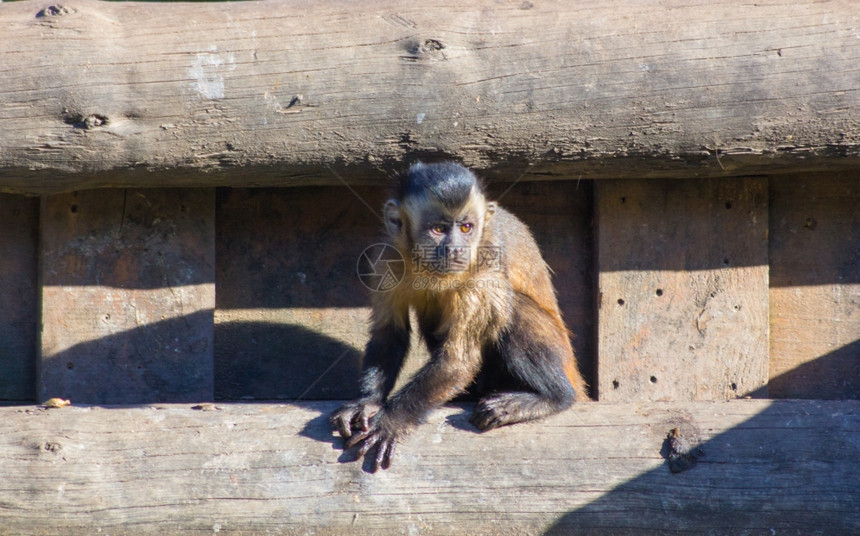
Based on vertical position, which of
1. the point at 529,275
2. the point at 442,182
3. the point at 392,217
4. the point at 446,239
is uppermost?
the point at 442,182

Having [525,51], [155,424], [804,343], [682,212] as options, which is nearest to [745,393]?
[804,343]

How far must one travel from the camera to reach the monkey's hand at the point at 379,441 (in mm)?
4086

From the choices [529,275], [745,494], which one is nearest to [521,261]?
[529,275]

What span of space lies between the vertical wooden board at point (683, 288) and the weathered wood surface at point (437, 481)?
4.10 feet

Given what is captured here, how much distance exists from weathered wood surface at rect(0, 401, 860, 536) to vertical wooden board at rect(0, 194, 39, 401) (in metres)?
1.60

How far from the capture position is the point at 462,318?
15.6 feet

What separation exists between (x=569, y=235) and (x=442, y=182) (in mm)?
1534

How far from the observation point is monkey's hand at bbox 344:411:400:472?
409cm

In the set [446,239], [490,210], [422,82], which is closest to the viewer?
[422,82]

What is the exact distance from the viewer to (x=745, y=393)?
5.43 meters

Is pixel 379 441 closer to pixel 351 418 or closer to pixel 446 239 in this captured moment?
pixel 351 418

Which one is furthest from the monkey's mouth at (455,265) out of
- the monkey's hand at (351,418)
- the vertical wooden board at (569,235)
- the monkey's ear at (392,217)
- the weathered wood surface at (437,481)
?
the vertical wooden board at (569,235)

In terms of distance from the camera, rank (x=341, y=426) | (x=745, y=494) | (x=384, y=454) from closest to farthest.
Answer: (x=745, y=494), (x=384, y=454), (x=341, y=426)

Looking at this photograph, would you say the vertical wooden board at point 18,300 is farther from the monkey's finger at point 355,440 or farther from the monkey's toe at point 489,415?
the monkey's toe at point 489,415
